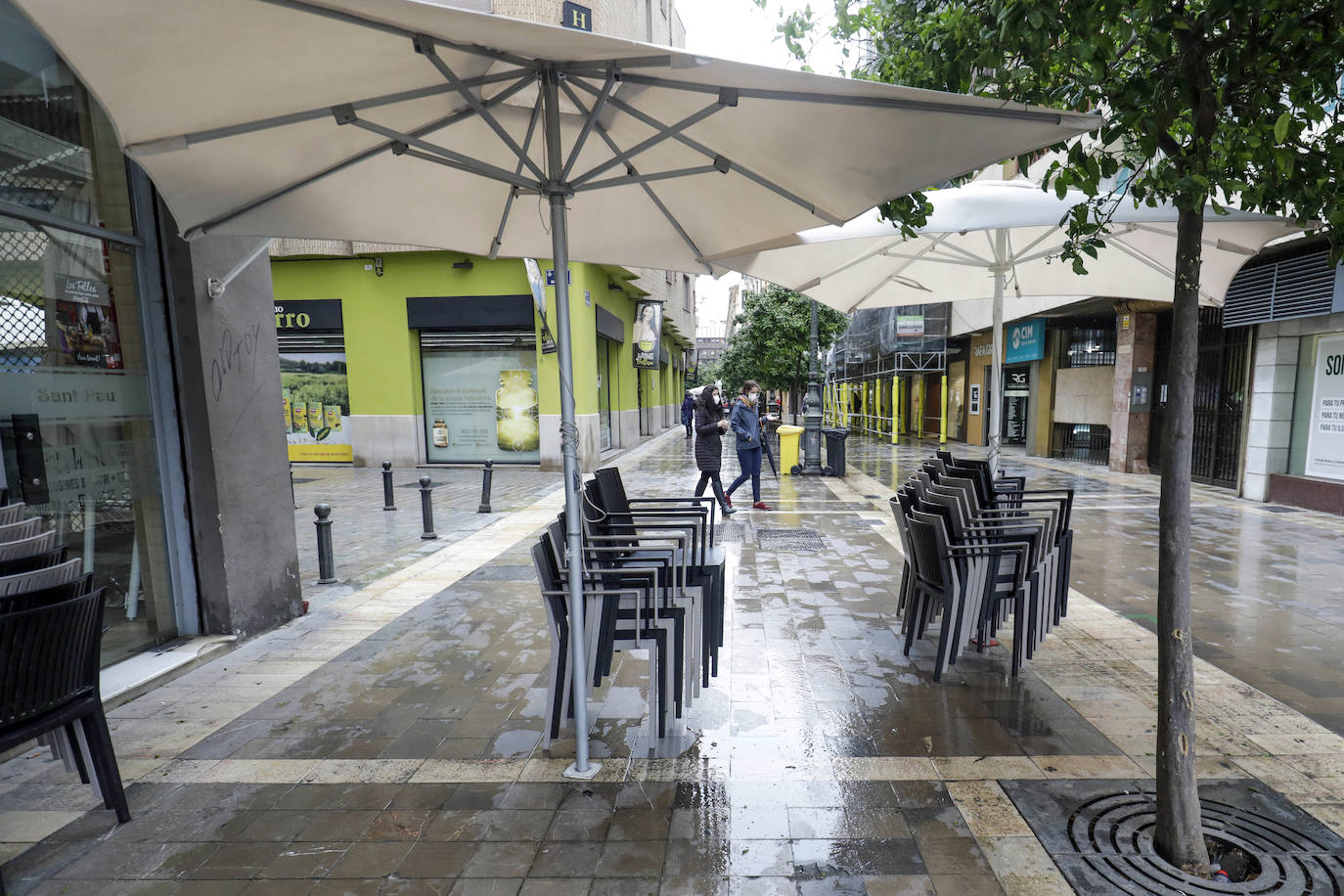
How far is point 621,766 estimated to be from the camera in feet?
10.6

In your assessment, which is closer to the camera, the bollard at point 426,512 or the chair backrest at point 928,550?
the chair backrest at point 928,550

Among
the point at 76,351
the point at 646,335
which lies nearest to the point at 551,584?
the point at 76,351

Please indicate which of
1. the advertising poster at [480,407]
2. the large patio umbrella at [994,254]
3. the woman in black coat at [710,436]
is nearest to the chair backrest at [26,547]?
the large patio umbrella at [994,254]

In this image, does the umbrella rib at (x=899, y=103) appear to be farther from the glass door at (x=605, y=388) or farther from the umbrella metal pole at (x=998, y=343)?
the glass door at (x=605, y=388)

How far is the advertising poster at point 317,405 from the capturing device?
17.2 m

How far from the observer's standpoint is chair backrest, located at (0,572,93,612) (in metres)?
2.56

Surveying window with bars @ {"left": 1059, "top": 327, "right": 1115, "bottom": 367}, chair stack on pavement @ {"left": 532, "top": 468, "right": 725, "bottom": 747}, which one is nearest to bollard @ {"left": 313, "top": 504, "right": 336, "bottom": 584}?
chair stack on pavement @ {"left": 532, "top": 468, "right": 725, "bottom": 747}

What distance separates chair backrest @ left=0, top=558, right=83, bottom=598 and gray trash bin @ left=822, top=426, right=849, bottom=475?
496 inches

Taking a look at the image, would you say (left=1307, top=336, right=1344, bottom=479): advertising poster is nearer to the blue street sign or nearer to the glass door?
the blue street sign

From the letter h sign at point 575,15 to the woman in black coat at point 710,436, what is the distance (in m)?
8.61

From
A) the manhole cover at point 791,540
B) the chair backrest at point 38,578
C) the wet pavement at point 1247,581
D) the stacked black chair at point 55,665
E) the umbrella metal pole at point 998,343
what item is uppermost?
the umbrella metal pole at point 998,343

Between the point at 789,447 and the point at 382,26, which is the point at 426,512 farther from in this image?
the point at 789,447

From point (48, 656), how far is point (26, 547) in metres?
0.87

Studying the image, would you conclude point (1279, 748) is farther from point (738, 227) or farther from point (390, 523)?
point (390, 523)
